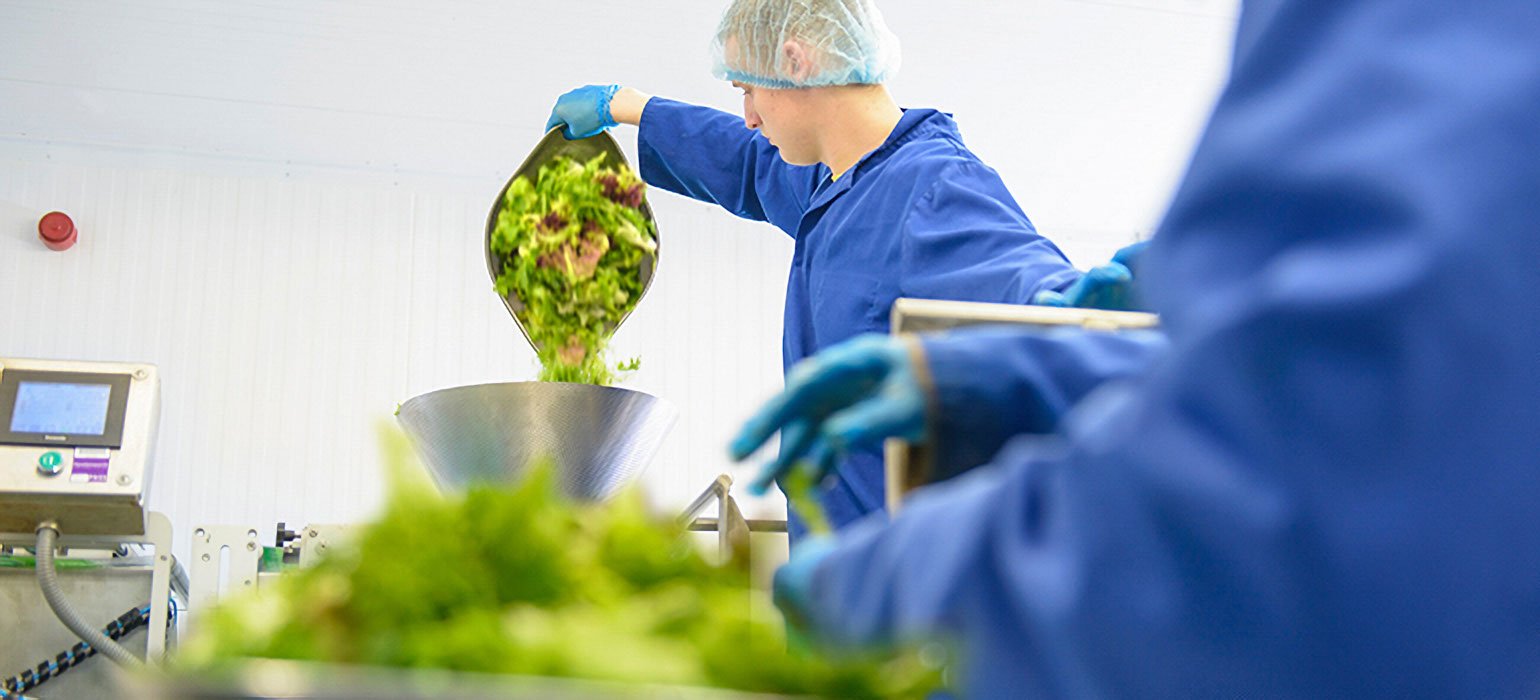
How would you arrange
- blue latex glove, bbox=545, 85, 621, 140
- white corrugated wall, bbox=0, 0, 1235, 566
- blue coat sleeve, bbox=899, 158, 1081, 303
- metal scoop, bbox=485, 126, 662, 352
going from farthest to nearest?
white corrugated wall, bbox=0, 0, 1235, 566
blue latex glove, bbox=545, 85, 621, 140
metal scoop, bbox=485, 126, 662, 352
blue coat sleeve, bbox=899, 158, 1081, 303

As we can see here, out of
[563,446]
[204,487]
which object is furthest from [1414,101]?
[204,487]

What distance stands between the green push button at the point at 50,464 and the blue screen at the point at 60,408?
0.06 m

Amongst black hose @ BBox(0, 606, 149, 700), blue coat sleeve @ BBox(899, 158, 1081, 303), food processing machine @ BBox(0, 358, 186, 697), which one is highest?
blue coat sleeve @ BBox(899, 158, 1081, 303)

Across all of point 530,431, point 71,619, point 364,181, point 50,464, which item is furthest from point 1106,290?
point 364,181

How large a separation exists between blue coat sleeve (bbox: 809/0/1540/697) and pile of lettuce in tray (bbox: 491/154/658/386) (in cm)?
141

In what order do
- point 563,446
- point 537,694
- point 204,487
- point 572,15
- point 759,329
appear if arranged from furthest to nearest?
1. point 759,329
2. point 204,487
3. point 572,15
4. point 563,446
5. point 537,694

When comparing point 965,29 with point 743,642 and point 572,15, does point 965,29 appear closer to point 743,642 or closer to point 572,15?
point 572,15

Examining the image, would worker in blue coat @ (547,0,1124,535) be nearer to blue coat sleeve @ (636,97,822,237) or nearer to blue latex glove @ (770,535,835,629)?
blue coat sleeve @ (636,97,822,237)

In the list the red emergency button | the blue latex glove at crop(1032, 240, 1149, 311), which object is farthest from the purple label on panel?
the red emergency button

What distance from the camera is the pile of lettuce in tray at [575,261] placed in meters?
1.99

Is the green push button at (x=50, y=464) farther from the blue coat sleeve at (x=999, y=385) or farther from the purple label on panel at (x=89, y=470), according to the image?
the blue coat sleeve at (x=999, y=385)

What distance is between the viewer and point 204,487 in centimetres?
560

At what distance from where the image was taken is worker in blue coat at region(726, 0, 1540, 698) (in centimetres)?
54

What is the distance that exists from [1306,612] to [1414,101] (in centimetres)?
21
